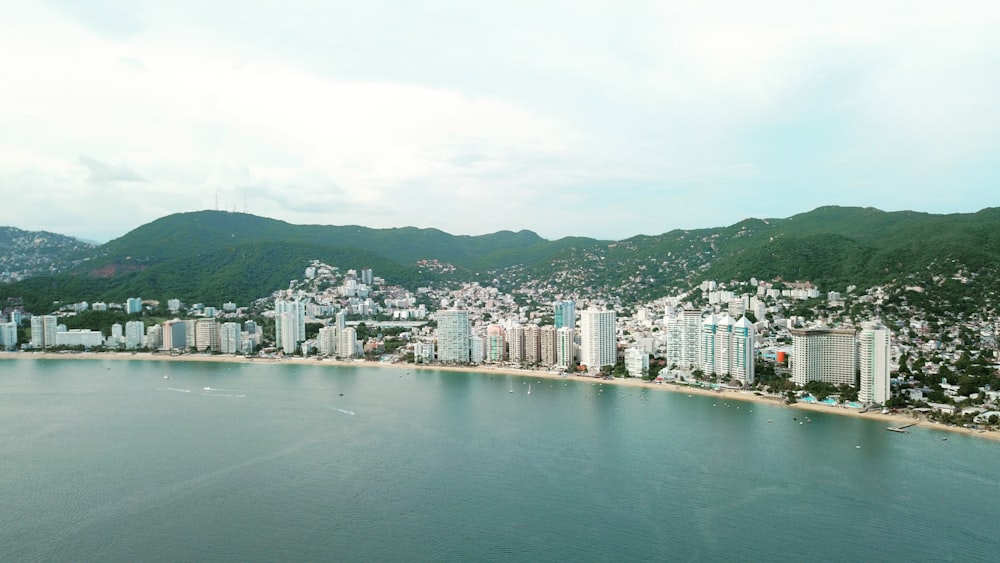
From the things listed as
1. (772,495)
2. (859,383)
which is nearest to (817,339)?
(859,383)

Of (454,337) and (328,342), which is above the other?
(454,337)

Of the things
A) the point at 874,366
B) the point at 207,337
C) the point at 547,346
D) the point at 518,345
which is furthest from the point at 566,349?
the point at 207,337

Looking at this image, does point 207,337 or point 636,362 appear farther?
point 207,337

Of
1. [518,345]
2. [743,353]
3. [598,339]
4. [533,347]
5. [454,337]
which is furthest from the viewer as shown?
[454,337]

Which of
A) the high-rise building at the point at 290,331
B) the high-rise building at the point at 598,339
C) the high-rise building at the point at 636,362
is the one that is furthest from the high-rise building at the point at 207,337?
the high-rise building at the point at 636,362

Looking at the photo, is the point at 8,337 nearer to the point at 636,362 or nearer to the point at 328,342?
the point at 328,342

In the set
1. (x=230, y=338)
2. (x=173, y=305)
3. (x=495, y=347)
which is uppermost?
(x=173, y=305)

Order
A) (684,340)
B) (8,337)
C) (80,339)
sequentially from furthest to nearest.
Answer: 1. (80,339)
2. (8,337)
3. (684,340)
